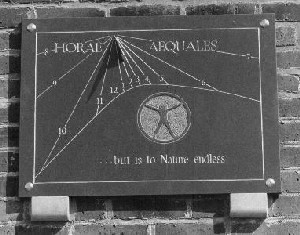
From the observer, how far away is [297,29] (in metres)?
3.04

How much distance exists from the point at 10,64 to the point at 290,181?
117 cm

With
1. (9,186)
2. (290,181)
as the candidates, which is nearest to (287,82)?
(290,181)

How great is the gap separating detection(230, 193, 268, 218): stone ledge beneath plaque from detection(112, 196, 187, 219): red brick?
188 mm

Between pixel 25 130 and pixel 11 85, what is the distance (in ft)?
0.69

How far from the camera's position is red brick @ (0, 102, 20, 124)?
2.99 m

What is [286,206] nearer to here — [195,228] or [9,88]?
[195,228]

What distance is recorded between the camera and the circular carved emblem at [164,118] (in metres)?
2.91

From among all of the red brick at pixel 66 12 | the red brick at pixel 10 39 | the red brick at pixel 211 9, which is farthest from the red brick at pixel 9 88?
the red brick at pixel 211 9

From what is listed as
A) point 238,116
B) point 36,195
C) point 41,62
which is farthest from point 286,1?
point 36,195

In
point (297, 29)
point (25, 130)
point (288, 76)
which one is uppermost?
point (297, 29)

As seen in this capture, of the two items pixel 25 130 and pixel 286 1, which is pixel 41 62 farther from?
pixel 286 1

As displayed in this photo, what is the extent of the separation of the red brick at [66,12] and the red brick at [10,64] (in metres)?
0.19

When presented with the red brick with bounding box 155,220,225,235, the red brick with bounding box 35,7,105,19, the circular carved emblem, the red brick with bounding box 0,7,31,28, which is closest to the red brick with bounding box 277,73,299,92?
the circular carved emblem

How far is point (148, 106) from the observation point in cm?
295
